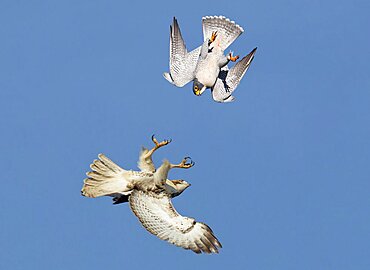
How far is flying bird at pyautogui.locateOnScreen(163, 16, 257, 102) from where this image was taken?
43.7m

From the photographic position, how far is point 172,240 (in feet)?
118

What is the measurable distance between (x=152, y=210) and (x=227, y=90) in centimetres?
854

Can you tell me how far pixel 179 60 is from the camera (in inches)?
1763

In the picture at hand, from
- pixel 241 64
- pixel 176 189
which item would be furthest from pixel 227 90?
pixel 176 189

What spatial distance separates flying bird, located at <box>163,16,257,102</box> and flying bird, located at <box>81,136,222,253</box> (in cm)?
561

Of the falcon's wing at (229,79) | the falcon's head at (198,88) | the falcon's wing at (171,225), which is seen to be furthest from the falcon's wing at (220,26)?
the falcon's wing at (171,225)

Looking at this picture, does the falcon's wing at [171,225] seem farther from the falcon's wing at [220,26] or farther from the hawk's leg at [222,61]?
the falcon's wing at [220,26]

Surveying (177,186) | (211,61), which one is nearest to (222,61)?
(211,61)

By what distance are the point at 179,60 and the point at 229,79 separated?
172cm

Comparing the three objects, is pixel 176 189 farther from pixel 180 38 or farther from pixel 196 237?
pixel 180 38

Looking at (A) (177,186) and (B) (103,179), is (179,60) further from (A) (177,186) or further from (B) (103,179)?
(B) (103,179)

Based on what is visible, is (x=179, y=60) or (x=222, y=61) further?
(x=179, y=60)

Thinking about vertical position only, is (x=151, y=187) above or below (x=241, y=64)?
below

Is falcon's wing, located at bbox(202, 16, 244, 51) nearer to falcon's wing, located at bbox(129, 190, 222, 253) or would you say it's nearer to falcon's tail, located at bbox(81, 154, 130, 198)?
falcon's tail, located at bbox(81, 154, 130, 198)
